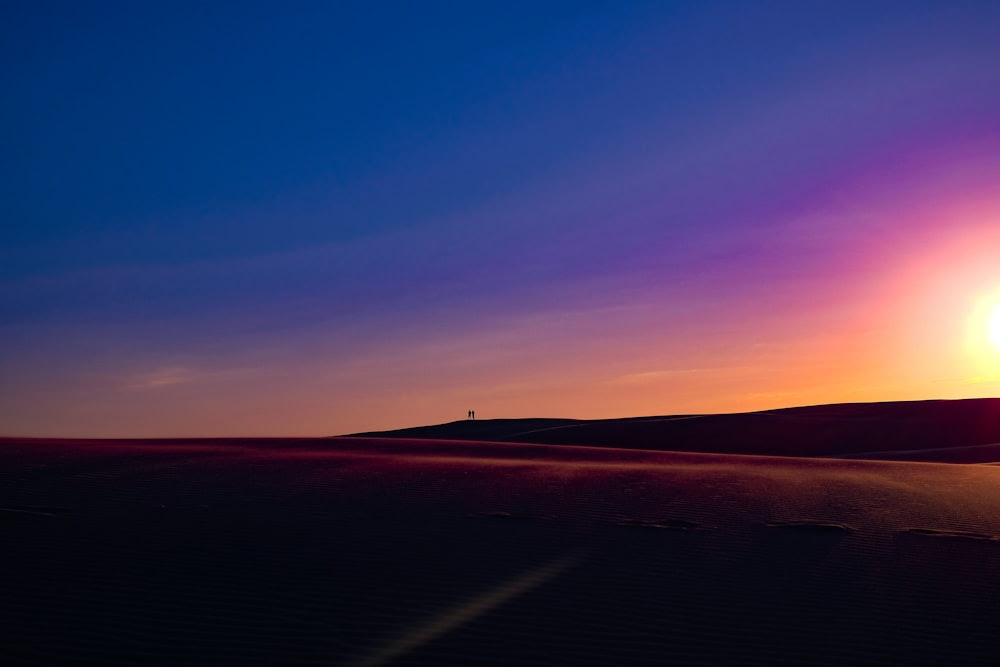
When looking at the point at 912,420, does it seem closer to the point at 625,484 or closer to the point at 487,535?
the point at 625,484

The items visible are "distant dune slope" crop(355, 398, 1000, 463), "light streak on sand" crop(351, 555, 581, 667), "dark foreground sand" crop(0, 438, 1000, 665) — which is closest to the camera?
"light streak on sand" crop(351, 555, 581, 667)

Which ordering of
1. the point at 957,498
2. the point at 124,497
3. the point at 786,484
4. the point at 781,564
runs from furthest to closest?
the point at 786,484
the point at 957,498
the point at 124,497
the point at 781,564

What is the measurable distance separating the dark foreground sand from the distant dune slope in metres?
25.1

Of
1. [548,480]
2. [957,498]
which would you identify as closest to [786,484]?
[957,498]

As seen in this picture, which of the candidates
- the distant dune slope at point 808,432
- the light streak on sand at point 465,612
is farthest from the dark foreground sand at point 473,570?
the distant dune slope at point 808,432

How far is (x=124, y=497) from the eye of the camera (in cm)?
1116

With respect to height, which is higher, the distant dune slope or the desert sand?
the distant dune slope

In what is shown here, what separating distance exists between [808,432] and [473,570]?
37.6 m

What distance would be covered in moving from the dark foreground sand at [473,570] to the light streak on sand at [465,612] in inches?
1.0

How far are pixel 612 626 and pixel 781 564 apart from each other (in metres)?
3.00

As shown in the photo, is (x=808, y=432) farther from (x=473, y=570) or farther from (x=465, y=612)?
(x=465, y=612)

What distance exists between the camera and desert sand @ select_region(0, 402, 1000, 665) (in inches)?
261

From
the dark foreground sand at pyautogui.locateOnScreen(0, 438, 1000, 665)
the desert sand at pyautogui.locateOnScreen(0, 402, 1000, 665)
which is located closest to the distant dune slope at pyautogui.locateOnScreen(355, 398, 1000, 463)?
the desert sand at pyautogui.locateOnScreen(0, 402, 1000, 665)

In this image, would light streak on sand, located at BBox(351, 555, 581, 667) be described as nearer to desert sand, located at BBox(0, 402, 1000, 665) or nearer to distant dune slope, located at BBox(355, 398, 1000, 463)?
desert sand, located at BBox(0, 402, 1000, 665)
